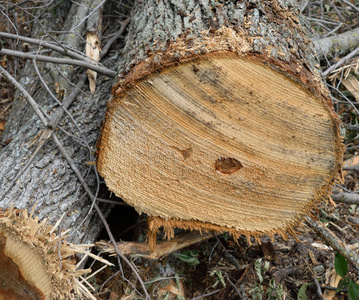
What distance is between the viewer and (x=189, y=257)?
2.30 meters

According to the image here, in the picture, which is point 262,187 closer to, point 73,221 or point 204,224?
point 204,224

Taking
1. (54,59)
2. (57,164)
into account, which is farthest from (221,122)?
(54,59)

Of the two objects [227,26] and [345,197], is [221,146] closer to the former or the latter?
[227,26]

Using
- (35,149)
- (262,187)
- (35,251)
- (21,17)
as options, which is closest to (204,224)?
(262,187)

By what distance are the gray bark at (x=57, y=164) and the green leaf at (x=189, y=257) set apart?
55 centimetres

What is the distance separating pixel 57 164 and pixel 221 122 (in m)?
0.98

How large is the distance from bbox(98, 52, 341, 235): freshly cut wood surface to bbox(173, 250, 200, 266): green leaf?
1.40 ft

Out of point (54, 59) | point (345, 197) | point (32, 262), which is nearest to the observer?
point (32, 262)

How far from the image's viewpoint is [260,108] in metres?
1.66

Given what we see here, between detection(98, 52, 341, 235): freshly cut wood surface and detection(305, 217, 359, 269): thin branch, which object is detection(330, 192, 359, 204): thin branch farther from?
detection(98, 52, 341, 235): freshly cut wood surface

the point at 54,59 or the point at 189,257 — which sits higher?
the point at 54,59

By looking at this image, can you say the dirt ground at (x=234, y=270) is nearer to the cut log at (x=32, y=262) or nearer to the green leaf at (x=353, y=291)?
the green leaf at (x=353, y=291)

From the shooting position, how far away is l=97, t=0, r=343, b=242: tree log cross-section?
5.21 feet

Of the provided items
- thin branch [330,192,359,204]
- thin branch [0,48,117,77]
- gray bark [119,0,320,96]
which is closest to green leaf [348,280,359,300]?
thin branch [330,192,359,204]
